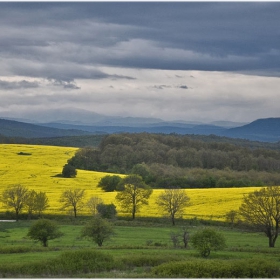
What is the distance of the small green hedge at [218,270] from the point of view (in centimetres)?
3228

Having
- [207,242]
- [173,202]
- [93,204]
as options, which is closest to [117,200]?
[93,204]

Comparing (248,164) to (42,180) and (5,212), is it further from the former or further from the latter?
(5,212)

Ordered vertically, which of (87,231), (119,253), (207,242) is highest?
(207,242)

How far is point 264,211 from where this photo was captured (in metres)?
54.8

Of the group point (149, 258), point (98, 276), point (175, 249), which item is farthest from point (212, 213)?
point (98, 276)

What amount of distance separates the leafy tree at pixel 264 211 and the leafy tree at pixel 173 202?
1644 centimetres

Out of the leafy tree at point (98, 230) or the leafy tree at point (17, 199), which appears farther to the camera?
the leafy tree at point (17, 199)

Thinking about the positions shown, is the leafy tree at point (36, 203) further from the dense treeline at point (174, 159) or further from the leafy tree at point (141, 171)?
the dense treeline at point (174, 159)

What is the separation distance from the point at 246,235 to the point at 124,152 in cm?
10275

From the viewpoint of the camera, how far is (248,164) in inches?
6088

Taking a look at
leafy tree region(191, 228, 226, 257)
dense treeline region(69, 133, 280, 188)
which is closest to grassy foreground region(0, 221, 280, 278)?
leafy tree region(191, 228, 226, 257)

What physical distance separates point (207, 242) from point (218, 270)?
499 inches

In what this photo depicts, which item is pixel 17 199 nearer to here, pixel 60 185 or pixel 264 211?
pixel 60 185

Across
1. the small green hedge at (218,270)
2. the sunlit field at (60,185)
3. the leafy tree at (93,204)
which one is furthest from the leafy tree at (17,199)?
the small green hedge at (218,270)
